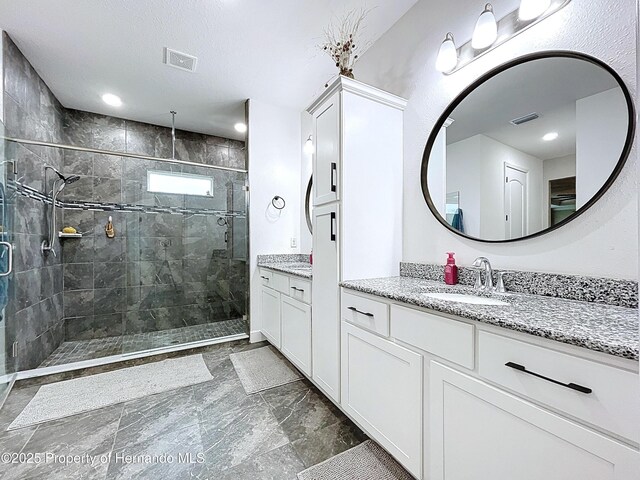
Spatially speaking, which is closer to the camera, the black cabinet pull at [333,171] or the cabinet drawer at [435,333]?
the cabinet drawer at [435,333]

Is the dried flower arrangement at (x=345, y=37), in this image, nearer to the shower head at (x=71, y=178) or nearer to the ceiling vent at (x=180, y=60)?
the ceiling vent at (x=180, y=60)

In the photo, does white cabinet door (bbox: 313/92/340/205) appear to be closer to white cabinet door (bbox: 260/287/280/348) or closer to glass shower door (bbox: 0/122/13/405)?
white cabinet door (bbox: 260/287/280/348)

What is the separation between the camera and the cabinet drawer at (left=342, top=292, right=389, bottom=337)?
127 cm

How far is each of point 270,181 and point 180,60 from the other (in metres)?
1.30

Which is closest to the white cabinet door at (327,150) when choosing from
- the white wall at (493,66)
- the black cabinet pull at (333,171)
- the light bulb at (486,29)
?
the black cabinet pull at (333,171)

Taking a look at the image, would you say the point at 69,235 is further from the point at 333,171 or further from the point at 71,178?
the point at 333,171

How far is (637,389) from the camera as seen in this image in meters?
0.59

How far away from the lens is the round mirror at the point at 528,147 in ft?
3.48

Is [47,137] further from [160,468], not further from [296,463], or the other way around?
[296,463]

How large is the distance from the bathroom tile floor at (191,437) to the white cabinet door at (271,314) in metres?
0.61

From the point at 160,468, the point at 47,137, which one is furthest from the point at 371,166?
the point at 47,137

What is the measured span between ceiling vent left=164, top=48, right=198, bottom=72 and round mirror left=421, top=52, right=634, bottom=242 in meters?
2.11

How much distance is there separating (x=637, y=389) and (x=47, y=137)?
13.6ft

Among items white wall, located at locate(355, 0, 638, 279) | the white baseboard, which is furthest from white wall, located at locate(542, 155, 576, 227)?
the white baseboard
